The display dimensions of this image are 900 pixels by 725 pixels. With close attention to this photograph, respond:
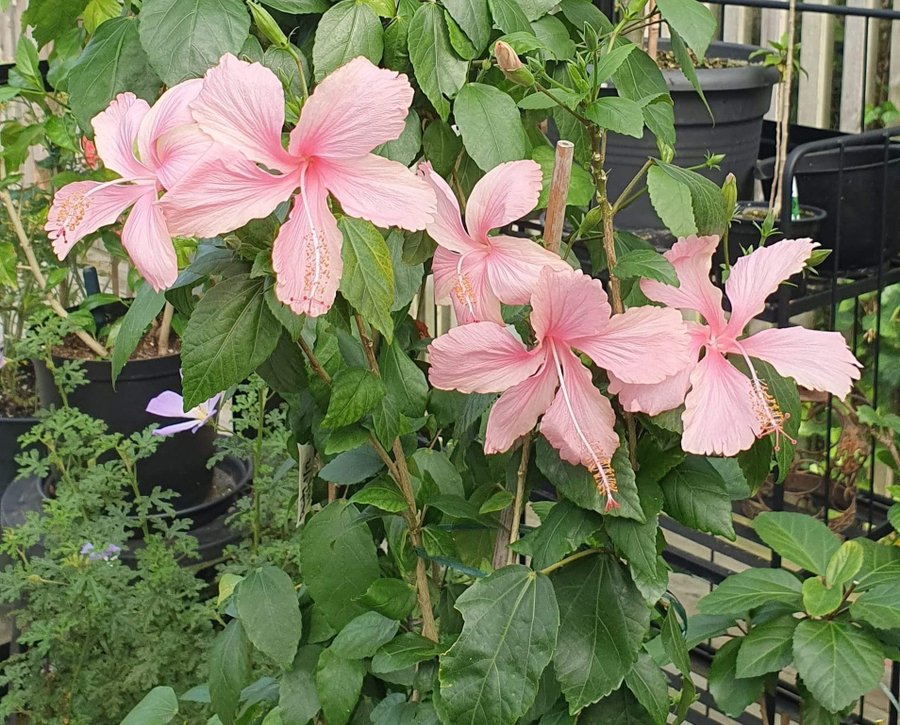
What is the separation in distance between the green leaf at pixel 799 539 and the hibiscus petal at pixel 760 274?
21.6 inches

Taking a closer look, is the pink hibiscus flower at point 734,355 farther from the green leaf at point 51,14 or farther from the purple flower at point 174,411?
the purple flower at point 174,411

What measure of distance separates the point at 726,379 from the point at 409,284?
249 millimetres

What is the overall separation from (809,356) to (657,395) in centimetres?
10

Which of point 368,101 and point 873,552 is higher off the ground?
point 368,101

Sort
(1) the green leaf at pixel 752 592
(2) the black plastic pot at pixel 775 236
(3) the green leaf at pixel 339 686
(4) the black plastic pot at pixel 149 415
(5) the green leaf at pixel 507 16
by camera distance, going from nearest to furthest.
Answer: (5) the green leaf at pixel 507 16 → (3) the green leaf at pixel 339 686 → (1) the green leaf at pixel 752 592 → (2) the black plastic pot at pixel 775 236 → (4) the black plastic pot at pixel 149 415

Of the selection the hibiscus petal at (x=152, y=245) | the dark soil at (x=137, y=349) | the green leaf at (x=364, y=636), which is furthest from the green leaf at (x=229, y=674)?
the dark soil at (x=137, y=349)

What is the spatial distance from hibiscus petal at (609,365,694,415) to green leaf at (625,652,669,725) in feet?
0.77

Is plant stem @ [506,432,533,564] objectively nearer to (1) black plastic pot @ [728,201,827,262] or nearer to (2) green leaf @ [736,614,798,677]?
(2) green leaf @ [736,614,798,677]

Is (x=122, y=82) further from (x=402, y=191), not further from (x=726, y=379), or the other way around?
(x=726, y=379)

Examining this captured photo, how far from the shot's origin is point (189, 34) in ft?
2.77

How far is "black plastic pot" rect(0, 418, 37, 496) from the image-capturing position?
2.71m

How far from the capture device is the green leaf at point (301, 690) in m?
1.05

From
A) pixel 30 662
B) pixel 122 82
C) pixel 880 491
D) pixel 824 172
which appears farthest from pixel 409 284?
pixel 880 491

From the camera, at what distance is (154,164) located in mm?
775
